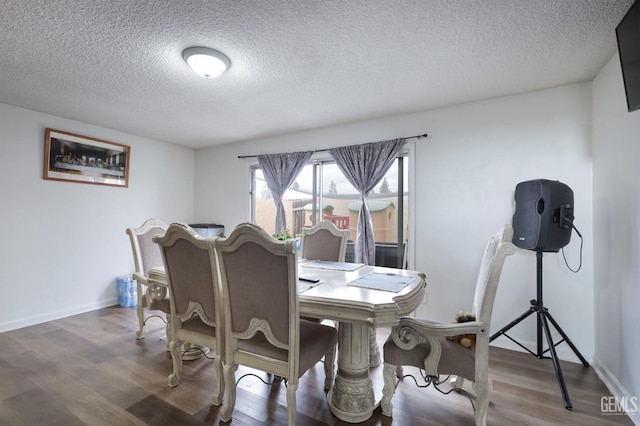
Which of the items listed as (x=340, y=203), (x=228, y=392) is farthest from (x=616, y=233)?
(x=228, y=392)

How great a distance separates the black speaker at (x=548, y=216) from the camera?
6.88 feet

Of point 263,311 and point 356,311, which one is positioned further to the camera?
point 263,311

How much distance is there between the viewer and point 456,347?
1.58 meters

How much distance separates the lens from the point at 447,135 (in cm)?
313

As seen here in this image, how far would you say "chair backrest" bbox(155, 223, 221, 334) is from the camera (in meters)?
1.75

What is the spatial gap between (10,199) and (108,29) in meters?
2.61

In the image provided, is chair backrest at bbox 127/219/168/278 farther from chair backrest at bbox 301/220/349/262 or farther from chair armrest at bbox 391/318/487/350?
chair armrest at bbox 391/318/487/350

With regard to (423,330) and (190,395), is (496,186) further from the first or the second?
(190,395)

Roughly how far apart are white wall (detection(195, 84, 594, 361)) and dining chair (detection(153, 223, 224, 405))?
2.28m

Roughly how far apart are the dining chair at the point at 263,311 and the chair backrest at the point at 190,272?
14cm

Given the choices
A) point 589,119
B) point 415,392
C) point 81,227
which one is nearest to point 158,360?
point 415,392

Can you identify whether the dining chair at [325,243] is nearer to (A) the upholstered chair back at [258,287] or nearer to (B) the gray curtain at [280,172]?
(B) the gray curtain at [280,172]

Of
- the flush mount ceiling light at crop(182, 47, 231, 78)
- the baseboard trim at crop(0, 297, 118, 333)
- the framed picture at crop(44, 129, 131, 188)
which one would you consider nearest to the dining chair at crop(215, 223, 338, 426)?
the flush mount ceiling light at crop(182, 47, 231, 78)

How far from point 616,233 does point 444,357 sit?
1.70 metres
